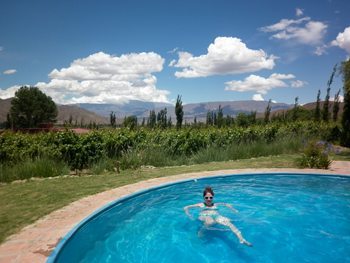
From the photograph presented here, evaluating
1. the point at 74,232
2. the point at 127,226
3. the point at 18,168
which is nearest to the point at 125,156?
the point at 18,168

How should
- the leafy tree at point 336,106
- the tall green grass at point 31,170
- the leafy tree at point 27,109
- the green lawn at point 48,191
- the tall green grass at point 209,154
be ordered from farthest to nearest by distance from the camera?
the leafy tree at point 27,109, the leafy tree at point 336,106, the tall green grass at point 209,154, the tall green grass at point 31,170, the green lawn at point 48,191

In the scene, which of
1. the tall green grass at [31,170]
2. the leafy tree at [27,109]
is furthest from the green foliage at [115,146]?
the leafy tree at [27,109]

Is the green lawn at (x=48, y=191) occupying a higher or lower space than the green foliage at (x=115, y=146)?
lower

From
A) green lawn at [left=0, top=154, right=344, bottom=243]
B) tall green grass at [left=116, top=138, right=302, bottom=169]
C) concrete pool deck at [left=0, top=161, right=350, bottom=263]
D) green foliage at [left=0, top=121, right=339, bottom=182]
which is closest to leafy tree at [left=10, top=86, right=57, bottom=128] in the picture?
green foliage at [left=0, top=121, right=339, bottom=182]

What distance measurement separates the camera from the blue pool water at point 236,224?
5.95 m

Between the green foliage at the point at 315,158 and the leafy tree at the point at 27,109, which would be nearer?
the green foliage at the point at 315,158

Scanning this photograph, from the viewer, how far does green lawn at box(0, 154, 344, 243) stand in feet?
20.4

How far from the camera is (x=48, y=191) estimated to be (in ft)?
27.3

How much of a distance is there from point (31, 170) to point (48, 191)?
2823mm

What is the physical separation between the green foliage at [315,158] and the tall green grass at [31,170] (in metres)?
10.0

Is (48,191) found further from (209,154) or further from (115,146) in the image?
(209,154)

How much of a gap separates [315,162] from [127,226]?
858 centimetres

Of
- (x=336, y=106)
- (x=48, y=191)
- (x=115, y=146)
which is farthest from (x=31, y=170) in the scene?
(x=336, y=106)

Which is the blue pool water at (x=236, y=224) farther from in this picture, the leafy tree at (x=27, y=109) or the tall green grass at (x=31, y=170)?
the leafy tree at (x=27, y=109)
